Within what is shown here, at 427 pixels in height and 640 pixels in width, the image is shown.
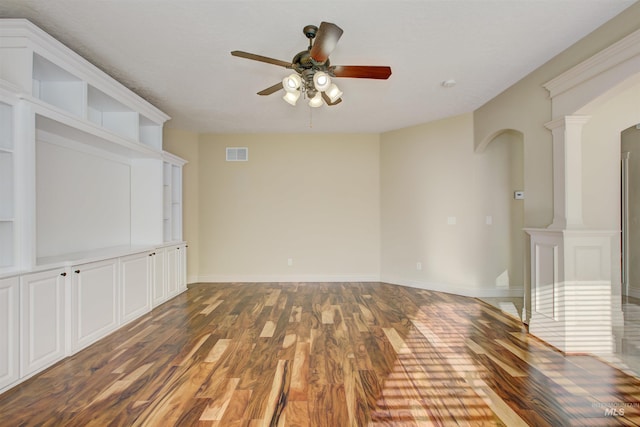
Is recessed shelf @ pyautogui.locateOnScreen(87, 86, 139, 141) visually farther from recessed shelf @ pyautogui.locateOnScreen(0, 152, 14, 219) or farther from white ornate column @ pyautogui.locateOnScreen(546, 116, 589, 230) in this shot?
white ornate column @ pyautogui.locateOnScreen(546, 116, 589, 230)

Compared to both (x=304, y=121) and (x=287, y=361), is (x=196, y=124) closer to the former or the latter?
(x=304, y=121)

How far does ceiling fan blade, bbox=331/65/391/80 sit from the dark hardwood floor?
2.25m

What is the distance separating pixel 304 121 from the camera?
204 inches

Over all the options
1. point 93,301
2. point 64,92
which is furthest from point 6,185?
point 93,301

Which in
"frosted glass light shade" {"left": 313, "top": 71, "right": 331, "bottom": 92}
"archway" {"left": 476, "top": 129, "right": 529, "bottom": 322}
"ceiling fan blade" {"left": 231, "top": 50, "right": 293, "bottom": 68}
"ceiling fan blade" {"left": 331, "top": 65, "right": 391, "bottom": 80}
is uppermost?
"ceiling fan blade" {"left": 231, "top": 50, "right": 293, "bottom": 68}

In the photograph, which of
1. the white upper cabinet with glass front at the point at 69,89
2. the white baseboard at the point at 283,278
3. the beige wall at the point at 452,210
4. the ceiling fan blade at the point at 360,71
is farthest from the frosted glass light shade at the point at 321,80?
the white baseboard at the point at 283,278

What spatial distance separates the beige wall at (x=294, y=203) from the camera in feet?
19.5

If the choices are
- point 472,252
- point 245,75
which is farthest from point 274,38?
point 472,252

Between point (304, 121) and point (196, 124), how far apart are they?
5.80 feet

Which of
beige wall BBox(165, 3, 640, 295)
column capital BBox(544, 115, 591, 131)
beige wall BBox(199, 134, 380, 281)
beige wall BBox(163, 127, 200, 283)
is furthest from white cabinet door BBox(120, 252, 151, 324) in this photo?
column capital BBox(544, 115, 591, 131)

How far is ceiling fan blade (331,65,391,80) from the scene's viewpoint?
248 cm

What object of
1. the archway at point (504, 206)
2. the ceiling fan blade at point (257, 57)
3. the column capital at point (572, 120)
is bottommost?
the archway at point (504, 206)

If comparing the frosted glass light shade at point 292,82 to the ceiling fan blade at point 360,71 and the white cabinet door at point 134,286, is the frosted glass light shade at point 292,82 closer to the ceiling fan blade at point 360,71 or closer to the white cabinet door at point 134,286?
the ceiling fan blade at point 360,71

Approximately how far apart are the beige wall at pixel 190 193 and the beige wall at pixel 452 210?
3.41m
